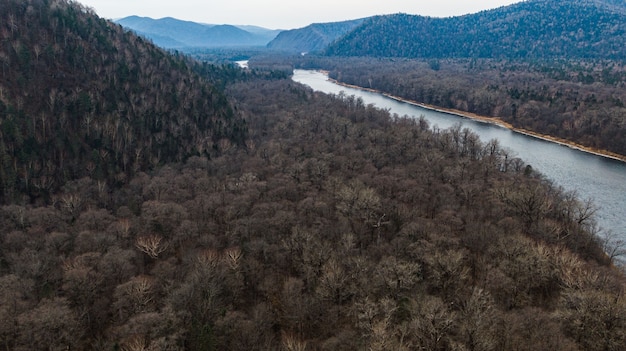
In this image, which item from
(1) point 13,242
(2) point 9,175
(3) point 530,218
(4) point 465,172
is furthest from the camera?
(4) point 465,172

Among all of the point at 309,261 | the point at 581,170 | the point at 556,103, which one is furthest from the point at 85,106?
the point at 556,103

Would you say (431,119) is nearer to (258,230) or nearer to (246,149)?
(246,149)

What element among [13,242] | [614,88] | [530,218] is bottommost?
[13,242]

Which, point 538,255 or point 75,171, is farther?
point 75,171

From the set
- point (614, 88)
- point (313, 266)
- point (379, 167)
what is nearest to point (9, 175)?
point (313, 266)

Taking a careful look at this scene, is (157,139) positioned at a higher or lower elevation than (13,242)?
higher

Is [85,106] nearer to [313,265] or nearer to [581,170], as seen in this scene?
[313,265]

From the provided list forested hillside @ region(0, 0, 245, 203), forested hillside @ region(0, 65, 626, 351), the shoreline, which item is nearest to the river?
the shoreline

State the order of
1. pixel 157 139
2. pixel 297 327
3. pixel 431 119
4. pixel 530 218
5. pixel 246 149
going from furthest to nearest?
pixel 431 119 → pixel 246 149 → pixel 157 139 → pixel 530 218 → pixel 297 327

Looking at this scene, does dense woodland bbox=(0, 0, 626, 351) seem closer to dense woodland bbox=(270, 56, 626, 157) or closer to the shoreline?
the shoreline
